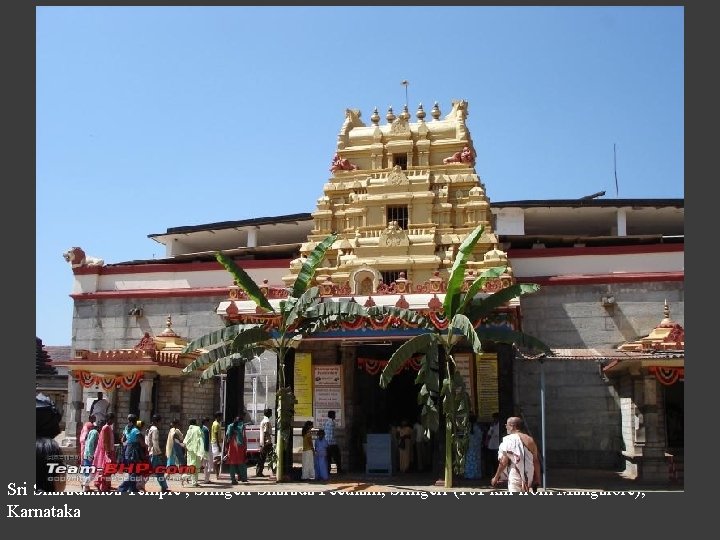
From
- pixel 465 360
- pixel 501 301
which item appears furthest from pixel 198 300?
pixel 501 301

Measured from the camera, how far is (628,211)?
2838 centimetres

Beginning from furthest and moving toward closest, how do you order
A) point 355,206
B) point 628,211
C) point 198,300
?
point 628,211 < point 198,300 < point 355,206

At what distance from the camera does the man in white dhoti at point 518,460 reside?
10.0 metres

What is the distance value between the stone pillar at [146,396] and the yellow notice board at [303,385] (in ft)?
13.3

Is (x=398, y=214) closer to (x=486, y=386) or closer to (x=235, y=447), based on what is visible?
(x=486, y=386)

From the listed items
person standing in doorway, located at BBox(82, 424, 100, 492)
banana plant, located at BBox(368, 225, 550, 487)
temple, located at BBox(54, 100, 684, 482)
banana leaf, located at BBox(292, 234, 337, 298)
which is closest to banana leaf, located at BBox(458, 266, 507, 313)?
banana plant, located at BBox(368, 225, 550, 487)

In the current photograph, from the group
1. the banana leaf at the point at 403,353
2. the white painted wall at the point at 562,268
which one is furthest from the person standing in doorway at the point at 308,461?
the white painted wall at the point at 562,268

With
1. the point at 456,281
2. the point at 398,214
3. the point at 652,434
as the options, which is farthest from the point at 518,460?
the point at 398,214

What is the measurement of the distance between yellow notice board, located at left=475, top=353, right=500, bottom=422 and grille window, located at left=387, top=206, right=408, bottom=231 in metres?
4.82

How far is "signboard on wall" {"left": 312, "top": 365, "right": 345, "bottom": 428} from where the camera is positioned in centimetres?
1959

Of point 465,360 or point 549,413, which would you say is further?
point 549,413

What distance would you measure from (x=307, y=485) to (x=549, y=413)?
28.4ft

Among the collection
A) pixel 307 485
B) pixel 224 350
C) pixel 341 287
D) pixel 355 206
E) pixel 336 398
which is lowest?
pixel 307 485

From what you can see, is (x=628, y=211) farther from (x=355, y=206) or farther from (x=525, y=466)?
(x=525, y=466)
